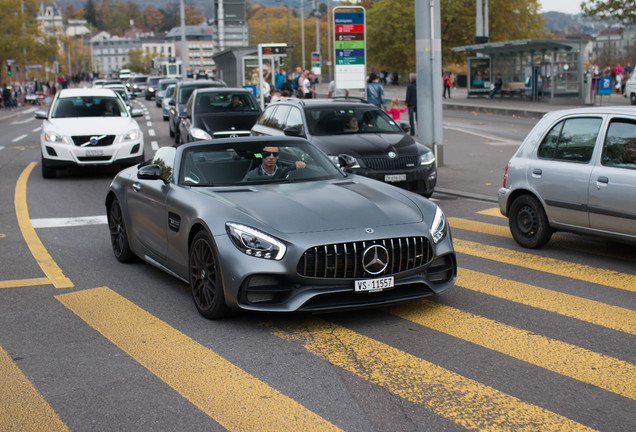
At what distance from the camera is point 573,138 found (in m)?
8.55

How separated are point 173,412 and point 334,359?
4.09 ft

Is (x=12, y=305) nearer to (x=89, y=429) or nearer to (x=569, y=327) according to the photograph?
(x=89, y=429)

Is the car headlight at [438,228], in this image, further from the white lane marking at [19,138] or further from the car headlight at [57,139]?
the white lane marking at [19,138]

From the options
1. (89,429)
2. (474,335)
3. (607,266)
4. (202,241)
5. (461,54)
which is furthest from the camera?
(461,54)

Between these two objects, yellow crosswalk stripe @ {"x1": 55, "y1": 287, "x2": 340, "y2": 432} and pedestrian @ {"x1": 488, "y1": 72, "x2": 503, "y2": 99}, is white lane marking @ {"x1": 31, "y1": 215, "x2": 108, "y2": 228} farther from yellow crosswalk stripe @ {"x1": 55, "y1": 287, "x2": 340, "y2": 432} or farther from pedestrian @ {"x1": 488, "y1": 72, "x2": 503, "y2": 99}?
pedestrian @ {"x1": 488, "y1": 72, "x2": 503, "y2": 99}

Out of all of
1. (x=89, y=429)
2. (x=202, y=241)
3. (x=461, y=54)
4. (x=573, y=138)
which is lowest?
(x=89, y=429)

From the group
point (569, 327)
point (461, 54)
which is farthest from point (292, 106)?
point (461, 54)

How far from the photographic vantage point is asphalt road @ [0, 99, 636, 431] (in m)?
4.36

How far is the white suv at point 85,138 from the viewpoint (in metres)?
16.1

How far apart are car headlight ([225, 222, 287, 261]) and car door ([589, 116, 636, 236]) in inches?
148

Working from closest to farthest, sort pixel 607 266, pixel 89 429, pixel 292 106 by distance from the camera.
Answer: pixel 89 429
pixel 607 266
pixel 292 106

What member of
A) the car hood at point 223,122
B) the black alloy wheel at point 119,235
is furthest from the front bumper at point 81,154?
the black alloy wheel at point 119,235

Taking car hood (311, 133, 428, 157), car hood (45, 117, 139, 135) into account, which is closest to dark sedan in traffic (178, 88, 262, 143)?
car hood (45, 117, 139, 135)

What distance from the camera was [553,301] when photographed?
Answer: 6.70 m
